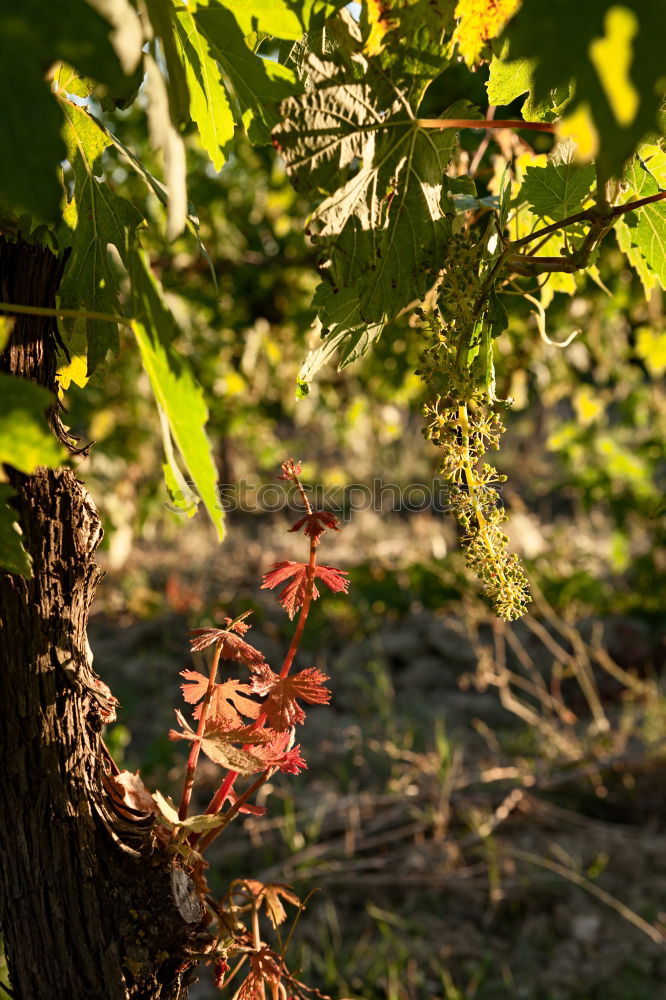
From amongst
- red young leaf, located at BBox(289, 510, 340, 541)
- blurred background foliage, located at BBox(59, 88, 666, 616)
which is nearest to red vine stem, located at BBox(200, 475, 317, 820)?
red young leaf, located at BBox(289, 510, 340, 541)

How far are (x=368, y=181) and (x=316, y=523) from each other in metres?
0.33

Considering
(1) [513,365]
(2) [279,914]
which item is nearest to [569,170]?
(2) [279,914]

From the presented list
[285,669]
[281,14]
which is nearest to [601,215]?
[281,14]

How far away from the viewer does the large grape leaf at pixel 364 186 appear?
2.48 feet

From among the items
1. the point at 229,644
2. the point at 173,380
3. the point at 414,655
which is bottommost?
the point at 229,644

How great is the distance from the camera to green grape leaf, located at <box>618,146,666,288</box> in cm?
91

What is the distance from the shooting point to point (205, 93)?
834 mm

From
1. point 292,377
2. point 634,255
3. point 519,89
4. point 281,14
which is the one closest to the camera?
point 281,14

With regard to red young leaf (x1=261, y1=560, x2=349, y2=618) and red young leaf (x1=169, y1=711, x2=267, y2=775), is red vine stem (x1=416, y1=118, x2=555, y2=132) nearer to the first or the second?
A: red young leaf (x1=261, y1=560, x2=349, y2=618)

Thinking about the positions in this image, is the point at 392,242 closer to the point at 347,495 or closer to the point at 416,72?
the point at 416,72

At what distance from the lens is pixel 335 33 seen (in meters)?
0.77

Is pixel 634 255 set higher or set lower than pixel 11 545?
higher

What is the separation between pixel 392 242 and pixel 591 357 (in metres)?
4.59

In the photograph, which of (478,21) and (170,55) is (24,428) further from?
(478,21)
